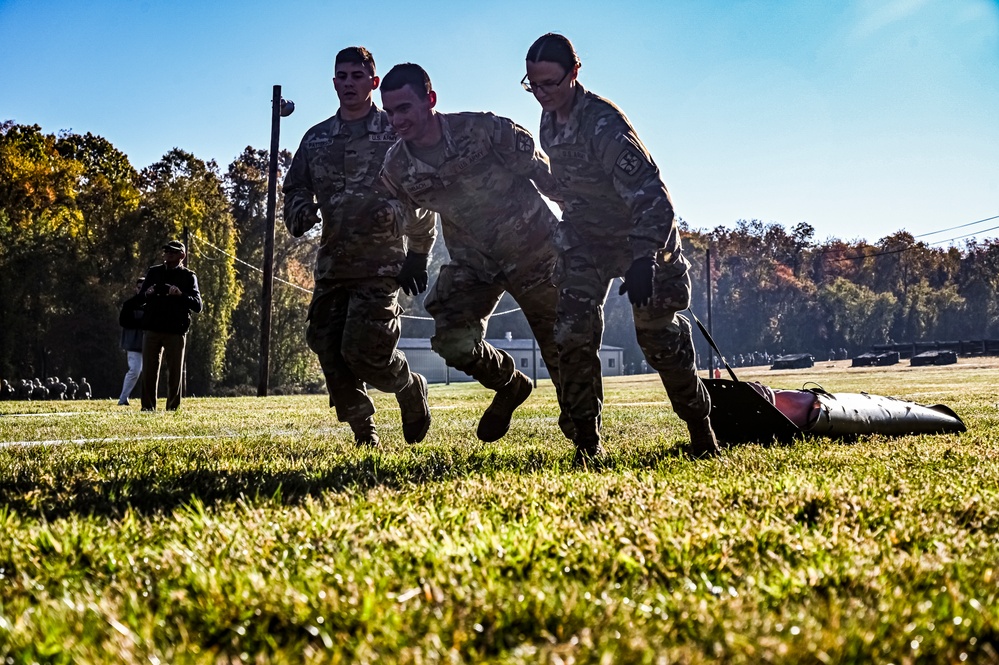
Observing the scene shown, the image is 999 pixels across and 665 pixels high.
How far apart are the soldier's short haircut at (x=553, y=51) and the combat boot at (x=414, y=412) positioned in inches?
94.5

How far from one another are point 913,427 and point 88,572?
18.1 feet

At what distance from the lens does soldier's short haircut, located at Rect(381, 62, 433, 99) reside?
5148 mm

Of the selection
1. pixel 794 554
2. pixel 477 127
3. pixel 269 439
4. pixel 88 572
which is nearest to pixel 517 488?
pixel 794 554

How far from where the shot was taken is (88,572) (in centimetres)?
228

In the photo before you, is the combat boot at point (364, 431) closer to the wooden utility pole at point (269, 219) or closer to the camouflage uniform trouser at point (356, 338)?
the camouflage uniform trouser at point (356, 338)

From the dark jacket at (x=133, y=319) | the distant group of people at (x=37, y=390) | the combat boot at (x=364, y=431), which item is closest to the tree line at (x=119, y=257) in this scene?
the distant group of people at (x=37, y=390)

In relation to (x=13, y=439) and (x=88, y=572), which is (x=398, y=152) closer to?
(x=88, y=572)

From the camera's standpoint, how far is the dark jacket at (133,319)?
1211 cm

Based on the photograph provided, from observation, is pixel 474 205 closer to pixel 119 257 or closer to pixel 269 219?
pixel 269 219

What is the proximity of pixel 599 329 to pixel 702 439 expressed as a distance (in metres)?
0.83

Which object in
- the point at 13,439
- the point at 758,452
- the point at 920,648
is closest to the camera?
the point at 920,648

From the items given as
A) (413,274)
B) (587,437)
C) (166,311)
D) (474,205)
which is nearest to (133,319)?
(166,311)

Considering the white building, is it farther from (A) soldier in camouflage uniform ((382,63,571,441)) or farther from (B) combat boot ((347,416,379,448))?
(A) soldier in camouflage uniform ((382,63,571,441))

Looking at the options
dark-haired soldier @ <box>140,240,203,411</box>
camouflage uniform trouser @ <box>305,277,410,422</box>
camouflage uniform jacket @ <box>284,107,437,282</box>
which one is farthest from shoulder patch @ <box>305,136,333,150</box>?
dark-haired soldier @ <box>140,240,203,411</box>
